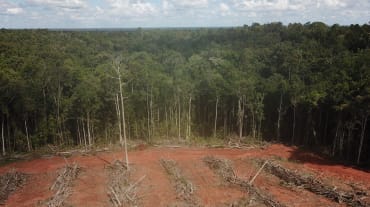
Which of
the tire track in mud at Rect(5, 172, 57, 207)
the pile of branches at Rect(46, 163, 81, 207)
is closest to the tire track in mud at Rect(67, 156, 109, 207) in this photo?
the pile of branches at Rect(46, 163, 81, 207)

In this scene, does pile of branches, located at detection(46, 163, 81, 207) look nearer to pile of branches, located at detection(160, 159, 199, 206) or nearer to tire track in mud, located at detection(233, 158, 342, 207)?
pile of branches, located at detection(160, 159, 199, 206)

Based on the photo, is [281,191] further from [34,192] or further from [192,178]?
[34,192]

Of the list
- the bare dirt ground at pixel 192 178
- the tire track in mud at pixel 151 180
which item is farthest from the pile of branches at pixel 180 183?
the tire track in mud at pixel 151 180

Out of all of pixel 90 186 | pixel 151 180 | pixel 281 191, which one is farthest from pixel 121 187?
pixel 281 191

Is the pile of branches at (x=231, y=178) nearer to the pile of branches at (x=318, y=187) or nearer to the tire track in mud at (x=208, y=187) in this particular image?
the tire track in mud at (x=208, y=187)

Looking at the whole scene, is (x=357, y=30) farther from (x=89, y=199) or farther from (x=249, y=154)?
(x=89, y=199)

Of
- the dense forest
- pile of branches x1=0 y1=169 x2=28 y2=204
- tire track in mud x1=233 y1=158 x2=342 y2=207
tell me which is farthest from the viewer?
the dense forest

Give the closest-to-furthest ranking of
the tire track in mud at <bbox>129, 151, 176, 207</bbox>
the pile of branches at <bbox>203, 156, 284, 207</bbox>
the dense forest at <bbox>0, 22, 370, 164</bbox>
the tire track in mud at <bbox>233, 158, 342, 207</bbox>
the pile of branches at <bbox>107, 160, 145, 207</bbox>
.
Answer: the tire track in mud at <bbox>233, 158, 342, 207</bbox>
the pile of branches at <bbox>203, 156, 284, 207</bbox>
the pile of branches at <bbox>107, 160, 145, 207</bbox>
the tire track in mud at <bbox>129, 151, 176, 207</bbox>
the dense forest at <bbox>0, 22, 370, 164</bbox>
